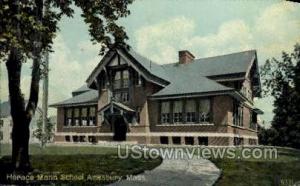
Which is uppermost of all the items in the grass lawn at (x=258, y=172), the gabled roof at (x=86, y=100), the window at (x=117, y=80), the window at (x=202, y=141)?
the window at (x=117, y=80)

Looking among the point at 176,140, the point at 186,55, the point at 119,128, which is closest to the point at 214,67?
the point at 186,55

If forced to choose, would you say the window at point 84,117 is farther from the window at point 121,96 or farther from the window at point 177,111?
the window at point 177,111

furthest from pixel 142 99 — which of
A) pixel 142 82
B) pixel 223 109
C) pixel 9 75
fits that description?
pixel 9 75

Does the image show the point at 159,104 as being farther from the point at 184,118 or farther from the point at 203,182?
the point at 203,182

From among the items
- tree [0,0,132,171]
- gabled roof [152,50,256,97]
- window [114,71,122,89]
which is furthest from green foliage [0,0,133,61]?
window [114,71,122,89]

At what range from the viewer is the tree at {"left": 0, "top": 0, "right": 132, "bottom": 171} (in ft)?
28.8

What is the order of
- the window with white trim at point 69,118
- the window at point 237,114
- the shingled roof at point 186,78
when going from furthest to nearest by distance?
the window with white trim at point 69,118
the window at point 237,114
the shingled roof at point 186,78

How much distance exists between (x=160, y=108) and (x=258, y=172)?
35.3 feet

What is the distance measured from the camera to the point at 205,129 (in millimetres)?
19453

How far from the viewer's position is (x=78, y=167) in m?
9.40

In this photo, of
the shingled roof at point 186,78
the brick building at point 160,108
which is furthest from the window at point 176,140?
the shingled roof at point 186,78

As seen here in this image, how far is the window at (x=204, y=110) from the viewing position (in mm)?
19859

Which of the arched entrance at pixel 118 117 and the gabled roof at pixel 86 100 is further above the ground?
the gabled roof at pixel 86 100

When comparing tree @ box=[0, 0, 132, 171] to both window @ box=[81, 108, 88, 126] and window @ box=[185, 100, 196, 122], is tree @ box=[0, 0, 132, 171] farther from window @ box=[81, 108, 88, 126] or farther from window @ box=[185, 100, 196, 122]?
window @ box=[185, 100, 196, 122]
